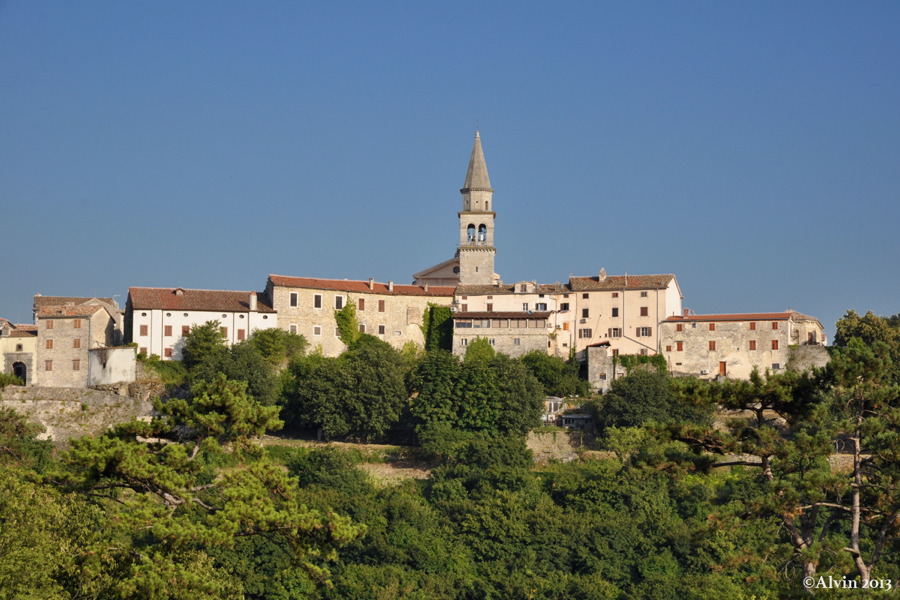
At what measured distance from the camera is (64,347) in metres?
63.9

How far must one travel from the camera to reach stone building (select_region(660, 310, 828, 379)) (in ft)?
218

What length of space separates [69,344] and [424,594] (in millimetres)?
25285

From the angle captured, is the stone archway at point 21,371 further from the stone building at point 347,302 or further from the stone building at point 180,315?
the stone building at point 347,302

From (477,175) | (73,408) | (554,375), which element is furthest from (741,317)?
(73,408)

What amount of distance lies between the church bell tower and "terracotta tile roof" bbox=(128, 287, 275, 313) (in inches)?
474

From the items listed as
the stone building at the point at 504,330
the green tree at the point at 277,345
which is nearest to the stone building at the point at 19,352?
the green tree at the point at 277,345

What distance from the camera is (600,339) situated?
68812 millimetres

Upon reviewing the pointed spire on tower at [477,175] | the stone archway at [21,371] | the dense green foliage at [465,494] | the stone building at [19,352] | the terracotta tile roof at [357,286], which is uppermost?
the pointed spire on tower at [477,175]

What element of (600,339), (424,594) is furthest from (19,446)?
(600,339)

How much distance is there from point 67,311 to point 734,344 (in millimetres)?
32577

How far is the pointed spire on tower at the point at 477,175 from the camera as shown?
76.0 m

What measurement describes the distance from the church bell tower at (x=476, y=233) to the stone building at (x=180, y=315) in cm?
1208

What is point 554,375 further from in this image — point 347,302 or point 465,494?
point 465,494

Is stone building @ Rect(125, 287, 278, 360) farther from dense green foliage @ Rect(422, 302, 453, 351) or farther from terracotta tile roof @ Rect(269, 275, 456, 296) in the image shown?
dense green foliage @ Rect(422, 302, 453, 351)
